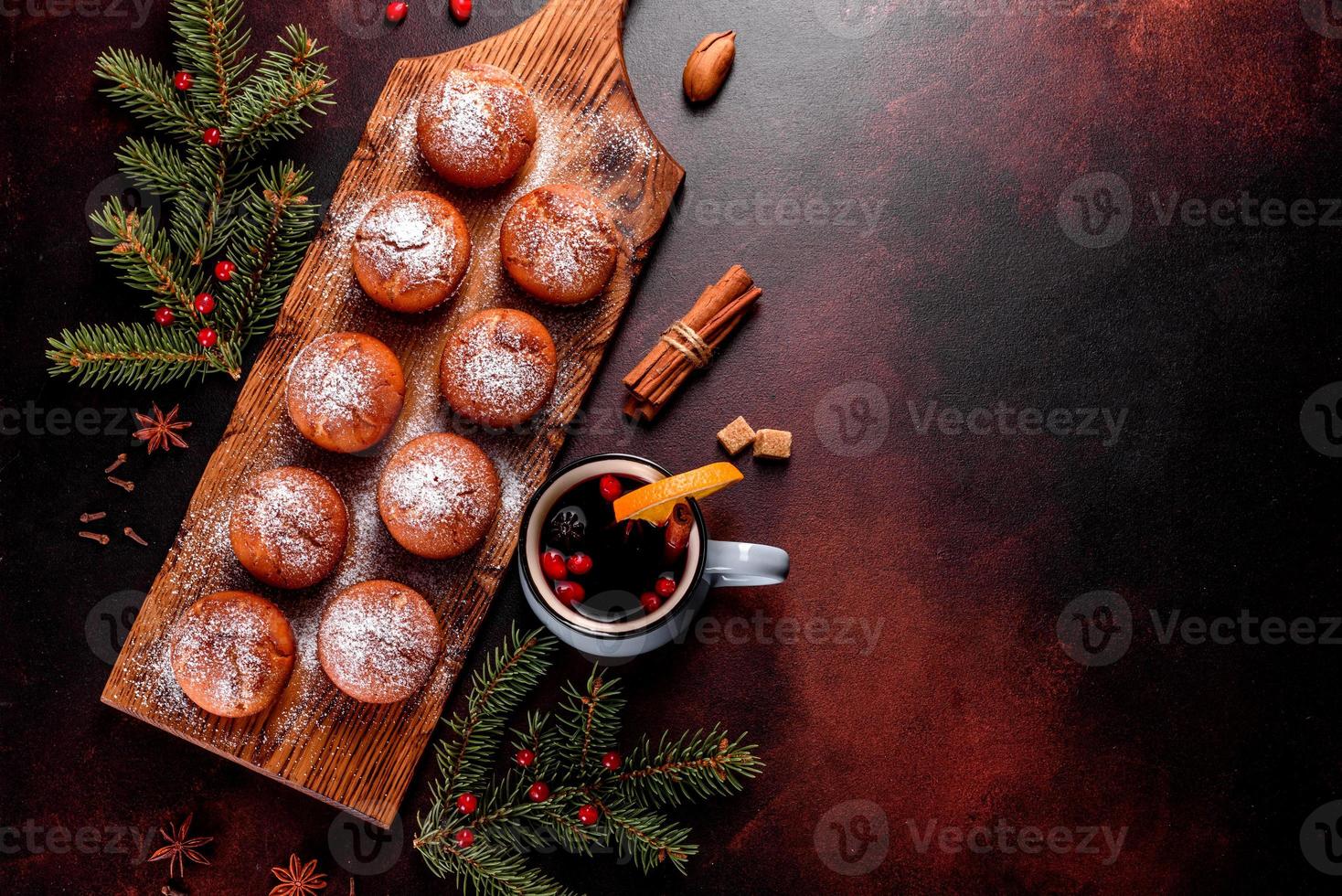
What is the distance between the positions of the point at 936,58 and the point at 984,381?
31.3 inches

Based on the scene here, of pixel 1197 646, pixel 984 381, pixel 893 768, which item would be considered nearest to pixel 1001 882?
pixel 893 768

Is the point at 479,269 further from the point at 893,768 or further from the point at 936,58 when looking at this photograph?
the point at 893,768

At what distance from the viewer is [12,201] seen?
6.59 ft

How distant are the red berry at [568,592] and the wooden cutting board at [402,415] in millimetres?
223

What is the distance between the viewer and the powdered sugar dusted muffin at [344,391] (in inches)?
71.3
